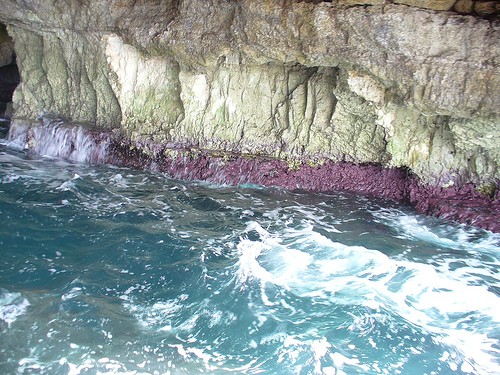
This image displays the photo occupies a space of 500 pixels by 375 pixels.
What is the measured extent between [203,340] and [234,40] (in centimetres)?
535

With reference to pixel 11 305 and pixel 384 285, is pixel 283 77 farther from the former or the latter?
pixel 11 305

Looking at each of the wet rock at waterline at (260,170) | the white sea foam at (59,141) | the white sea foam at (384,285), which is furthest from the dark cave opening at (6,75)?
the white sea foam at (384,285)

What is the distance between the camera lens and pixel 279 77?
29.3ft

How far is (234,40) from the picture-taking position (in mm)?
8141

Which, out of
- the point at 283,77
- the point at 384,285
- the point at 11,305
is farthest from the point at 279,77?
the point at 11,305

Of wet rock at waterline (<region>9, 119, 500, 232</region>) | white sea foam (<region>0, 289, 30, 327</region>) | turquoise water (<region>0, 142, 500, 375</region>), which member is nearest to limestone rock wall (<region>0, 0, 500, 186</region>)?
wet rock at waterline (<region>9, 119, 500, 232</region>)

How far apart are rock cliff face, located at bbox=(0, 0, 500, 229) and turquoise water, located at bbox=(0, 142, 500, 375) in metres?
1.24

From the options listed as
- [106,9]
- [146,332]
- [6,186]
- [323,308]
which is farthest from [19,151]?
[323,308]

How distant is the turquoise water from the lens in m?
4.62

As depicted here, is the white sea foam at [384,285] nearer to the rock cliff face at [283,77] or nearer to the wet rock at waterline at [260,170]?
the wet rock at waterline at [260,170]

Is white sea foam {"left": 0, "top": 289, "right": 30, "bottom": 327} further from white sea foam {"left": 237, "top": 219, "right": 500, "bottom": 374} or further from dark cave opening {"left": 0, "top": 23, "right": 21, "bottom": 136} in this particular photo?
dark cave opening {"left": 0, "top": 23, "right": 21, "bottom": 136}

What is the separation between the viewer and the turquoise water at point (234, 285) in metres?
4.62

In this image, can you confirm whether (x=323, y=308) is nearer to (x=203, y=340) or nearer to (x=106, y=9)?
(x=203, y=340)

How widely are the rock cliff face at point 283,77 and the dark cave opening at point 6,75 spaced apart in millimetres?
1166
